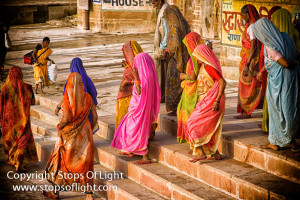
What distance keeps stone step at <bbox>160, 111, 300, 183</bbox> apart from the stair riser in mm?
867

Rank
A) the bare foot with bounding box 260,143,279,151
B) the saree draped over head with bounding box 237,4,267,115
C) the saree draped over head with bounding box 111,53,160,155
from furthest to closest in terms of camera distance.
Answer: the saree draped over head with bounding box 237,4,267,115, the saree draped over head with bounding box 111,53,160,155, the bare foot with bounding box 260,143,279,151

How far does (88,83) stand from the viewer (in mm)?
7617

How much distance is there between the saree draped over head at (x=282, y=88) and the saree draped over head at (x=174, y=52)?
6.27 feet

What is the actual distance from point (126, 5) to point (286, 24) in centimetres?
1329

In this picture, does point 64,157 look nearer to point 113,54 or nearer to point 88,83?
point 88,83

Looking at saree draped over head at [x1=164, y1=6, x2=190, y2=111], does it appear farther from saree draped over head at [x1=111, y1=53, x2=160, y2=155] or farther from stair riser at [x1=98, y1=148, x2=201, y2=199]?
stair riser at [x1=98, y1=148, x2=201, y2=199]

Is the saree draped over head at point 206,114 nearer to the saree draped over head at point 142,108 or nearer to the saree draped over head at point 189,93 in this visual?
the saree draped over head at point 189,93

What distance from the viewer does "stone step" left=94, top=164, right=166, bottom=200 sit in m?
6.52

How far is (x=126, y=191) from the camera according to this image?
261 inches

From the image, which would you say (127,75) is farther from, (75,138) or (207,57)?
(207,57)

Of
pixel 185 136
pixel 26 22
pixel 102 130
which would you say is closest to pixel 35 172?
pixel 102 130

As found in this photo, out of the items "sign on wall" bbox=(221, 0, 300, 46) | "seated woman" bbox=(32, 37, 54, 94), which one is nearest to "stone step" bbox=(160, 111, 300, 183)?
"sign on wall" bbox=(221, 0, 300, 46)

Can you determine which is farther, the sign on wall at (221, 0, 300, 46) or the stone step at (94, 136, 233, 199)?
the sign on wall at (221, 0, 300, 46)

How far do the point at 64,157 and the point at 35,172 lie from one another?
1600 millimetres
